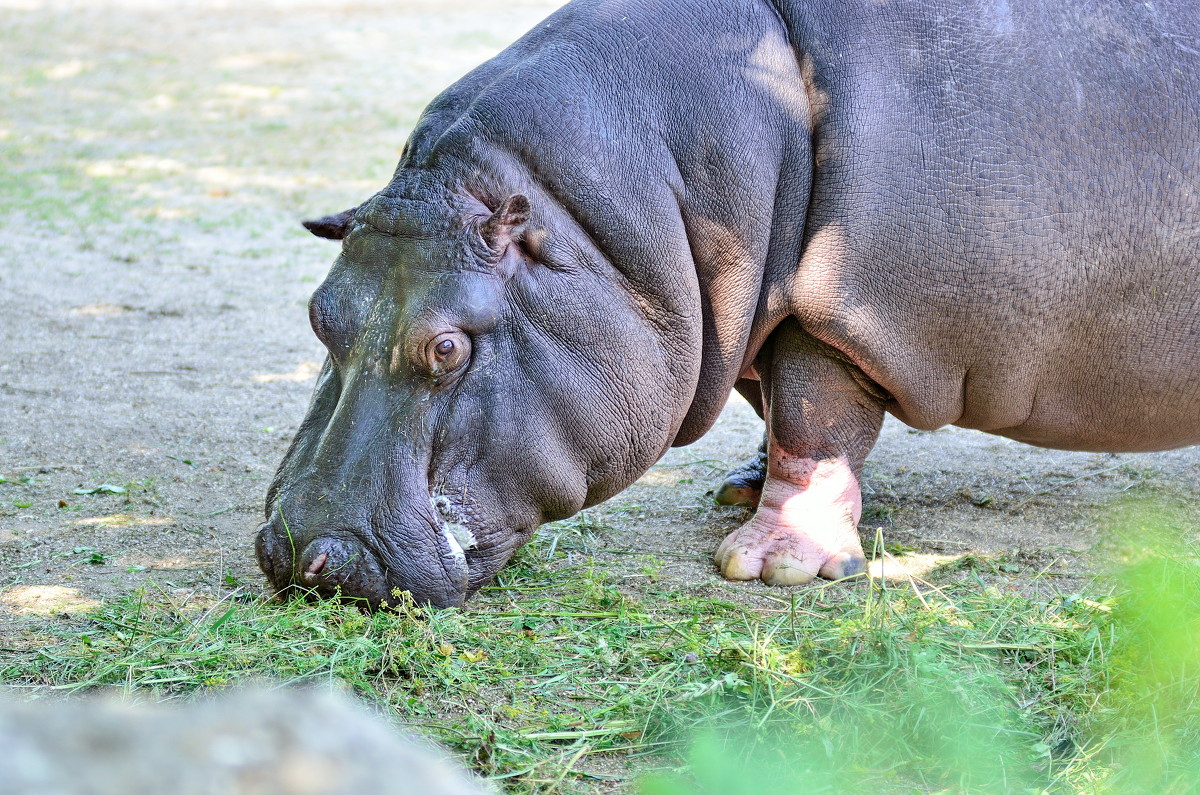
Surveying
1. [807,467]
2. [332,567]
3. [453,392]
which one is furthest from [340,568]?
[807,467]

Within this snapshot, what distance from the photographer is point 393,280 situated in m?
3.17

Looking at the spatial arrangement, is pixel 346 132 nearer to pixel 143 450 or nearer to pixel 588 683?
pixel 143 450

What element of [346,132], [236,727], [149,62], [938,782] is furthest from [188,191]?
[236,727]

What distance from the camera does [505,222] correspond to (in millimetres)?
3143

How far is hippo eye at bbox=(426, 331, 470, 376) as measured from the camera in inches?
121

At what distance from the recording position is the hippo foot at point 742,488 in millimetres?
4445

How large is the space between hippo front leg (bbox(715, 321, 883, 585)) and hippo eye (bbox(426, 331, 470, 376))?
1075 mm

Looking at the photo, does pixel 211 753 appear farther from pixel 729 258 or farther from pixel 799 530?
pixel 799 530

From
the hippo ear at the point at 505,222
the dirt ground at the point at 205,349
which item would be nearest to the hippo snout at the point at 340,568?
the dirt ground at the point at 205,349

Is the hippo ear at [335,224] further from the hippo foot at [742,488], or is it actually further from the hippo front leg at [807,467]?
the hippo foot at [742,488]

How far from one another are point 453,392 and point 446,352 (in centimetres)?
11

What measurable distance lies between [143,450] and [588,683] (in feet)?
8.32

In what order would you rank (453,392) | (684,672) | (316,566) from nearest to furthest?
(684,672) → (316,566) → (453,392)

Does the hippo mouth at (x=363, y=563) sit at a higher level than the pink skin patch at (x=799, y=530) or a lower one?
higher
